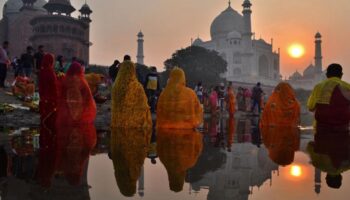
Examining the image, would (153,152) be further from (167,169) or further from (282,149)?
(282,149)

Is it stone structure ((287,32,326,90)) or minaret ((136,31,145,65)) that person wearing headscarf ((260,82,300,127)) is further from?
stone structure ((287,32,326,90))

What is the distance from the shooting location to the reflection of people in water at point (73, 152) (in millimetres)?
2941

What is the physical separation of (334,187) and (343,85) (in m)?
4.14

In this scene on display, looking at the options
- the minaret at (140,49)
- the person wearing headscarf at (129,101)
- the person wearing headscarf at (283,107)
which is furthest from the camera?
the minaret at (140,49)

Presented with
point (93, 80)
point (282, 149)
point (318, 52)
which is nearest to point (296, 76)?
point (318, 52)

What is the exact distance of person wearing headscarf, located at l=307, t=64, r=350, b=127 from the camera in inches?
248

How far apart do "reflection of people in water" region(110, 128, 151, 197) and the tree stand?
30.8 meters

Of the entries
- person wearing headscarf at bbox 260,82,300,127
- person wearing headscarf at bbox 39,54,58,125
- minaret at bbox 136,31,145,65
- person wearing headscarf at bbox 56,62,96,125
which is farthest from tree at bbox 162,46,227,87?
person wearing headscarf at bbox 39,54,58,125

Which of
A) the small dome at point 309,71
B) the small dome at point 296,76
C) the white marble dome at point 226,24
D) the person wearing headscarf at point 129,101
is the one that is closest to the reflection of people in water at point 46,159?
the person wearing headscarf at point 129,101

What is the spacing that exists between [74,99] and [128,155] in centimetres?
295

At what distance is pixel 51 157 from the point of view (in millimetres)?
3568

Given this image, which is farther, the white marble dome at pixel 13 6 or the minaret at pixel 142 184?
the white marble dome at pixel 13 6

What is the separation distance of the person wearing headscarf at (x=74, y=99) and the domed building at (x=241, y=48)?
45.5 metres

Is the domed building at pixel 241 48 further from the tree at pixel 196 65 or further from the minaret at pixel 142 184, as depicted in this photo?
the minaret at pixel 142 184
